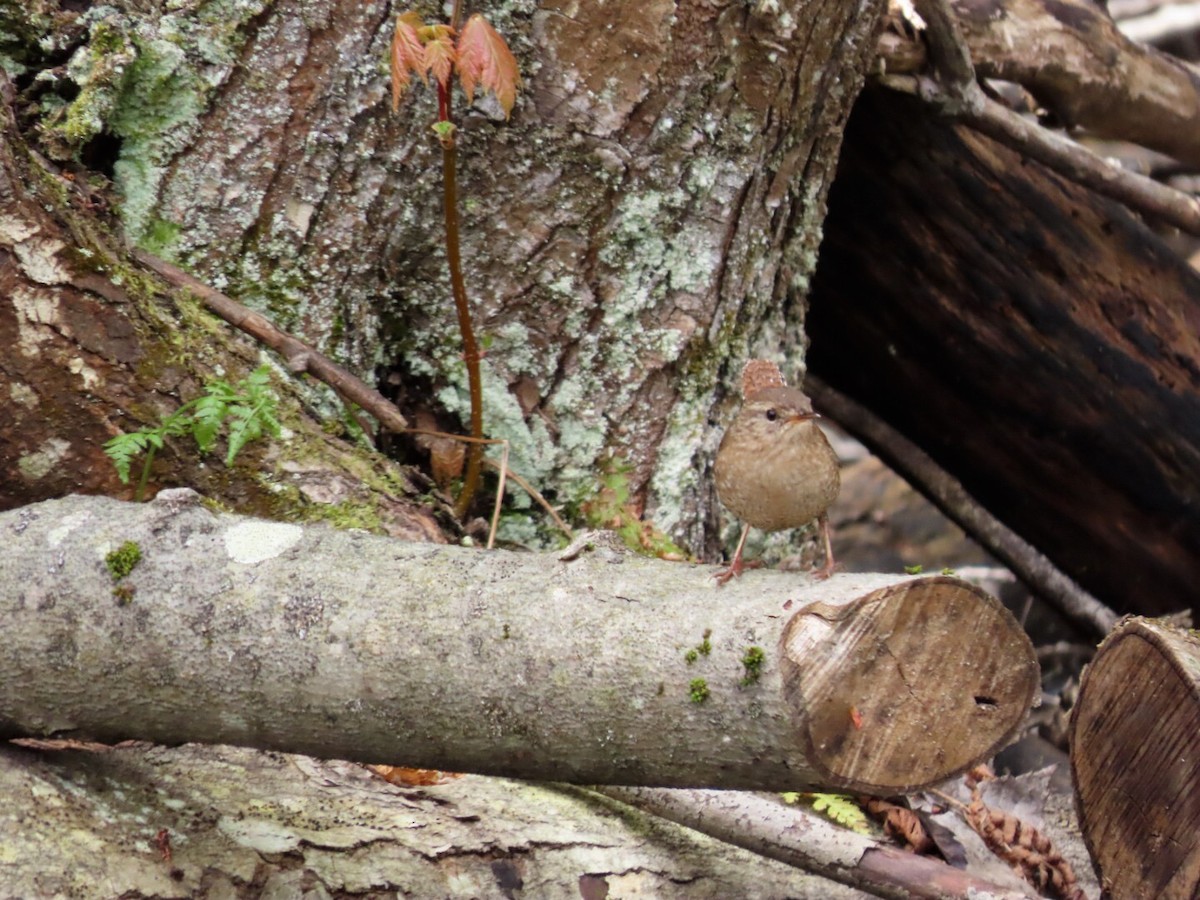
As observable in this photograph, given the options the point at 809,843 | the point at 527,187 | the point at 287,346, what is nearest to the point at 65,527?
the point at 287,346

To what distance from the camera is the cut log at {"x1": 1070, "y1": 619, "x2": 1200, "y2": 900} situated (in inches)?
92.5

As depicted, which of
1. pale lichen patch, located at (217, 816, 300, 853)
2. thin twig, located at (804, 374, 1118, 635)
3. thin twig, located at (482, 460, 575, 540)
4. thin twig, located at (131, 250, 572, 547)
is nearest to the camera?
pale lichen patch, located at (217, 816, 300, 853)

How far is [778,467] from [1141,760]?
1.01 metres

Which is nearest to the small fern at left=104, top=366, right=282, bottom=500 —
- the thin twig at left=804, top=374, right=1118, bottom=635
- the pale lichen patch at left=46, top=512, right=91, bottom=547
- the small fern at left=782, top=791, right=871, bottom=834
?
the pale lichen patch at left=46, top=512, right=91, bottom=547

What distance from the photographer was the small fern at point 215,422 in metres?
2.81

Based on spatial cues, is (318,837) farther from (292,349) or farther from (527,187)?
(527,187)

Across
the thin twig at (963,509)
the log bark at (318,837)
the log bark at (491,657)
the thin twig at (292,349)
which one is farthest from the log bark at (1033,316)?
the log bark at (491,657)

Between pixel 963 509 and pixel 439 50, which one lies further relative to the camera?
pixel 963 509

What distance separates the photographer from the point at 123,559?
7.69 feet

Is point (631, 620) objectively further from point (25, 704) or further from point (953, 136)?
point (953, 136)

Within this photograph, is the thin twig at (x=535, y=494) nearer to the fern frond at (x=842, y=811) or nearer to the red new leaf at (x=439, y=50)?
the fern frond at (x=842, y=811)

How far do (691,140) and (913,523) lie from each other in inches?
199

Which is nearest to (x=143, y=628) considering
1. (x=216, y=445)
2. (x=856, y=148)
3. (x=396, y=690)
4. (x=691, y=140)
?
(x=396, y=690)

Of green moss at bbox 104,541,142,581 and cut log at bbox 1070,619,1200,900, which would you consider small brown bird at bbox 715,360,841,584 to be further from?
green moss at bbox 104,541,142,581
